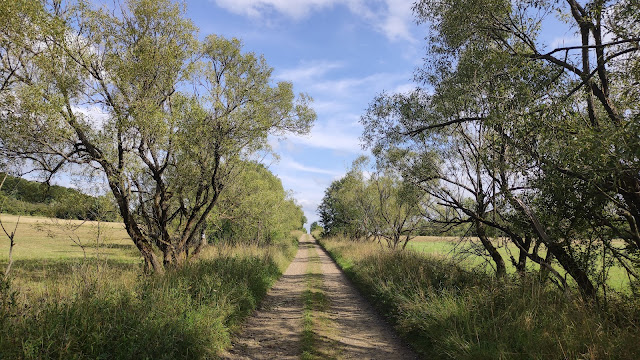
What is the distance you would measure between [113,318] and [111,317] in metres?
0.14

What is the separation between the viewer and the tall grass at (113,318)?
4.32m

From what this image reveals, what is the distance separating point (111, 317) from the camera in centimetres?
532

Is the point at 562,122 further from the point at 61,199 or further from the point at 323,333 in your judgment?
the point at 61,199

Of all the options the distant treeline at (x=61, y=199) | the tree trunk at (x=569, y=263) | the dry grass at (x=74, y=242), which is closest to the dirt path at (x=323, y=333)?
the tree trunk at (x=569, y=263)

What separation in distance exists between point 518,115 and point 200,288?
8099 mm

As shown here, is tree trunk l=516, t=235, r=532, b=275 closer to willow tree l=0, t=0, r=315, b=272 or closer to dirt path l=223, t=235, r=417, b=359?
dirt path l=223, t=235, r=417, b=359

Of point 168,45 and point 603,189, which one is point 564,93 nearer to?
point 603,189

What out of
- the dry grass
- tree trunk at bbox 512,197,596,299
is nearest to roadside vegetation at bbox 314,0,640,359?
tree trunk at bbox 512,197,596,299

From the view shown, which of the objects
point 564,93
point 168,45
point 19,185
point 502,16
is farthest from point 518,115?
point 19,185

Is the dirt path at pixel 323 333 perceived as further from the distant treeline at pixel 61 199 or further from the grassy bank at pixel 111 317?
the distant treeline at pixel 61 199

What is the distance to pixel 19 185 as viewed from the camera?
9766 millimetres

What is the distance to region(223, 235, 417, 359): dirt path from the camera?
6508 mm

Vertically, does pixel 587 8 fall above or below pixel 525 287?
above

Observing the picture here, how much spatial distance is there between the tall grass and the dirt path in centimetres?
60
